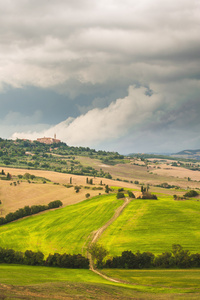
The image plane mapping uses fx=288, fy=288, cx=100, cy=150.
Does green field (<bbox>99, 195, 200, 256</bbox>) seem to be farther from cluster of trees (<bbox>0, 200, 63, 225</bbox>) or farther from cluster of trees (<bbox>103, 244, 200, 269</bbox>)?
cluster of trees (<bbox>0, 200, 63, 225</bbox>)

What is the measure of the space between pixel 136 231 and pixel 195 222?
22.3 meters

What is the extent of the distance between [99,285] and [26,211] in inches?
3285

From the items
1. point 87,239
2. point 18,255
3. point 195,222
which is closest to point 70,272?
point 18,255

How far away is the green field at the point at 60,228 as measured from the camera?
90750mm

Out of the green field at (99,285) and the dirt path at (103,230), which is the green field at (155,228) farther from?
the green field at (99,285)

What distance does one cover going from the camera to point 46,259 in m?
76.2

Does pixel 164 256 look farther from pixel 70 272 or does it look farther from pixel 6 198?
pixel 6 198

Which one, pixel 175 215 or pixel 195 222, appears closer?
pixel 195 222

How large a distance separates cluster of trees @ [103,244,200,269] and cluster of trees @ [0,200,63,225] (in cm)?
6194

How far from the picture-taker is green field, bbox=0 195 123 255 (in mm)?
90750

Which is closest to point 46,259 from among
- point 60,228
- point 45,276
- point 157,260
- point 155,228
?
point 45,276

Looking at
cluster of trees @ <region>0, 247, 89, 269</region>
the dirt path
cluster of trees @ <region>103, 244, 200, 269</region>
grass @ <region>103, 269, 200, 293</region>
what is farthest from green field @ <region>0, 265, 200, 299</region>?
cluster of trees @ <region>0, 247, 89, 269</region>

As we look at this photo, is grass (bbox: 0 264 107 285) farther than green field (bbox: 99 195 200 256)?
No

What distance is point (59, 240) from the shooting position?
95.0m
